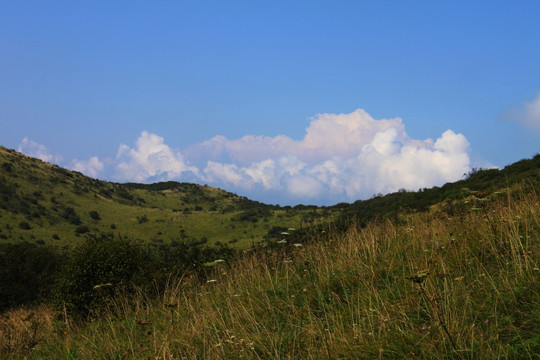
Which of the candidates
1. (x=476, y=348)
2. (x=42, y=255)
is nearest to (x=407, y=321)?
(x=476, y=348)

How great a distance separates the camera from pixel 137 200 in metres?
102

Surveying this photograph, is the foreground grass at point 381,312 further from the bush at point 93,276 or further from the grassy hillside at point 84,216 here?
the grassy hillside at point 84,216

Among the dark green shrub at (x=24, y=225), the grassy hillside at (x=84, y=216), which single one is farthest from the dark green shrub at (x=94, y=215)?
the dark green shrub at (x=24, y=225)

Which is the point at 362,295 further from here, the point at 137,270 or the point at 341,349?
the point at 137,270

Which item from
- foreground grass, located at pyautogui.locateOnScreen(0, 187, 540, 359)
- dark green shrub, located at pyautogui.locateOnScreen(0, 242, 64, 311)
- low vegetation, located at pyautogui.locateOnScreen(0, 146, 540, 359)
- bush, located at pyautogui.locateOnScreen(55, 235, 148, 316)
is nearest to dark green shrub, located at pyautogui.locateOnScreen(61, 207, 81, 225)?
dark green shrub, located at pyautogui.locateOnScreen(0, 242, 64, 311)

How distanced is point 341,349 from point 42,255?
24.7 meters

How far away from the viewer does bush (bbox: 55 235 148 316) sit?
1005cm

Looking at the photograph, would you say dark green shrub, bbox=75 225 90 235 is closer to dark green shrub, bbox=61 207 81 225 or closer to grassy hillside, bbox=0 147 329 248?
grassy hillside, bbox=0 147 329 248

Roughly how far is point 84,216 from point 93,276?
6958cm

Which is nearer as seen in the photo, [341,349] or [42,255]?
[341,349]

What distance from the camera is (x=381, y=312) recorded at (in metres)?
3.92

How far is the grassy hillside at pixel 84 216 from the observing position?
6059 cm

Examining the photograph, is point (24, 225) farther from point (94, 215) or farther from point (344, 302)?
point (344, 302)

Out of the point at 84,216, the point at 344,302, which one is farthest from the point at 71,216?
the point at 344,302
